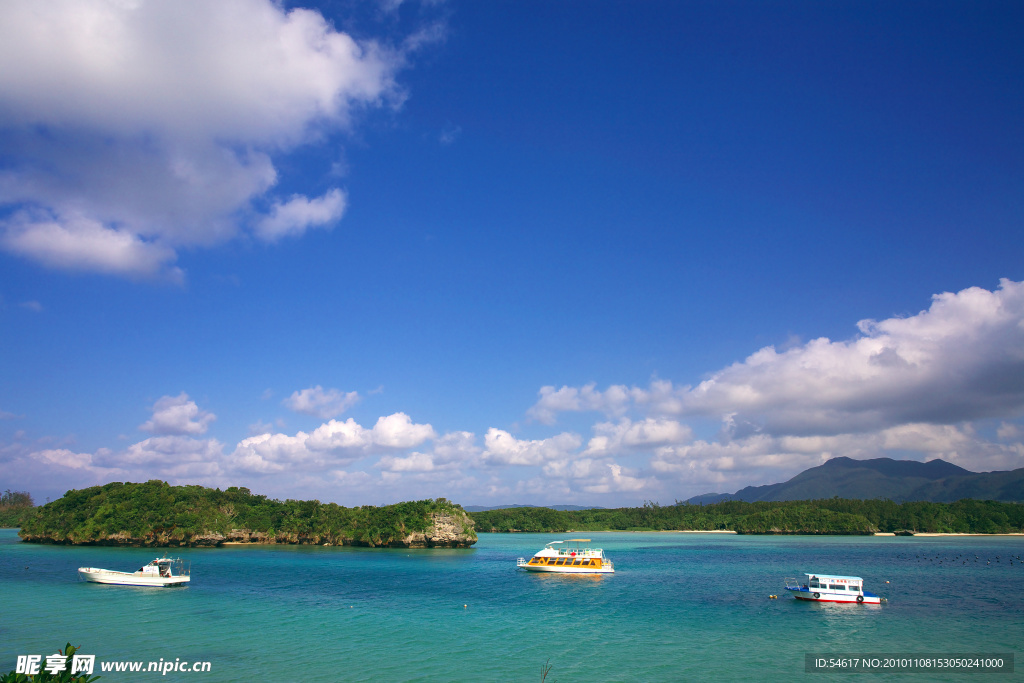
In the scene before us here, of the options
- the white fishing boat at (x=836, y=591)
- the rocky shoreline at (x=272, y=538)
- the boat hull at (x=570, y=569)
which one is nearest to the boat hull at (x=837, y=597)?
the white fishing boat at (x=836, y=591)

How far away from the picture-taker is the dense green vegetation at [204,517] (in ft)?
360

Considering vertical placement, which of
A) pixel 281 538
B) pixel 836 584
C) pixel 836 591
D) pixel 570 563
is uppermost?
pixel 836 584

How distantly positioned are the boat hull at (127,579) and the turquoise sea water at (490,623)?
1.32m

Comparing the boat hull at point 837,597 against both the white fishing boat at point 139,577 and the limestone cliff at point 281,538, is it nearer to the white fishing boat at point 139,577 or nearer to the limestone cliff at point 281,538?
the white fishing boat at point 139,577

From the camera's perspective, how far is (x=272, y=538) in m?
132

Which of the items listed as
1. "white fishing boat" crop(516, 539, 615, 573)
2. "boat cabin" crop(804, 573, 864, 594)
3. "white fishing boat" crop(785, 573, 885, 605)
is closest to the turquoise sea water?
"white fishing boat" crop(785, 573, 885, 605)

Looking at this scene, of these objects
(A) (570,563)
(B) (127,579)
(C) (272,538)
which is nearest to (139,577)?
(B) (127,579)

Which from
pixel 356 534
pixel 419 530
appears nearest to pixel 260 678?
pixel 419 530

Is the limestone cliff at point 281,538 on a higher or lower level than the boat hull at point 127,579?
lower

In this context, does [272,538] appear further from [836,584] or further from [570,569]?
[836,584]

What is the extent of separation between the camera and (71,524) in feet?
365

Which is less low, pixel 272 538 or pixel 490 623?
pixel 490 623

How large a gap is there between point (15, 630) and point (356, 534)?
320ft

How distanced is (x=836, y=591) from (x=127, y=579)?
7044 cm
